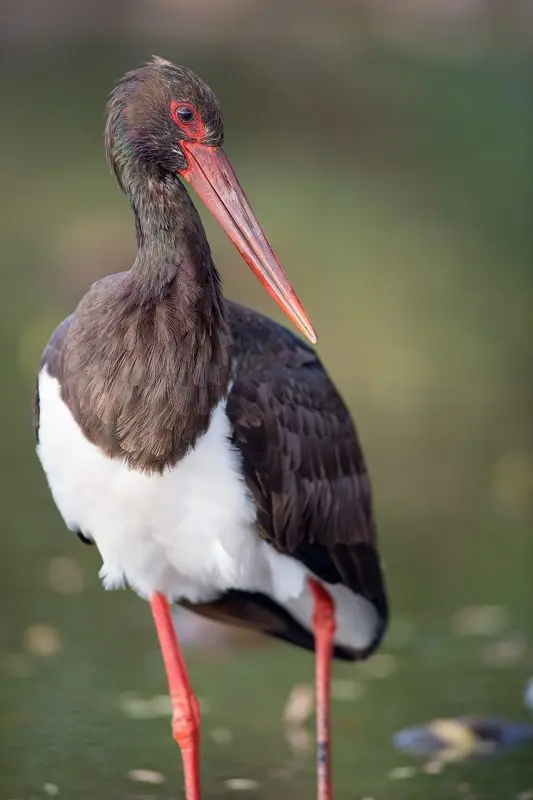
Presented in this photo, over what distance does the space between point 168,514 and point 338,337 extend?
5.95 m

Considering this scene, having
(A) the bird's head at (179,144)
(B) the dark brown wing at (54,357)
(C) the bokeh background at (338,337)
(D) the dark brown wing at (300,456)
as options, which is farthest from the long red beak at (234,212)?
(C) the bokeh background at (338,337)

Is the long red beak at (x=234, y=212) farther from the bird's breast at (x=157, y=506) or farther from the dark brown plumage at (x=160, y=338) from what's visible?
the bird's breast at (x=157, y=506)

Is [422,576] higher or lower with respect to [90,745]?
higher

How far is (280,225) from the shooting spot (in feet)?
37.7

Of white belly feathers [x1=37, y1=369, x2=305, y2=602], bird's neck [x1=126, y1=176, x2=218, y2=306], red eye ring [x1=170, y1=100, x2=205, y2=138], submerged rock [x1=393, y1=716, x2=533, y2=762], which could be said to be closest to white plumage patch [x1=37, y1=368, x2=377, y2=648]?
white belly feathers [x1=37, y1=369, x2=305, y2=602]

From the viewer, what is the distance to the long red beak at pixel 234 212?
3.70m

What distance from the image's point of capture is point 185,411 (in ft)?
12.2

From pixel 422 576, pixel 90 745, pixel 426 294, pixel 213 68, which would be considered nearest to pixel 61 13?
→ pixel 213 68

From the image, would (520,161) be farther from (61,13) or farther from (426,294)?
(61,13)

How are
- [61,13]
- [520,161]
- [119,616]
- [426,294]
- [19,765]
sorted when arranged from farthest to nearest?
[61,13]
[520,161]
[426,294]
[119,616]
[19,765]

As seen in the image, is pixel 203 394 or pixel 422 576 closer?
pixel 203 394

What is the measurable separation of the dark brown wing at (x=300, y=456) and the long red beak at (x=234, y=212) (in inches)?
10.1

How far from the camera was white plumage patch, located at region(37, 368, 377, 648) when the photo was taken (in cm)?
380

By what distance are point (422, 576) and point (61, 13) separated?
30.1 ft
